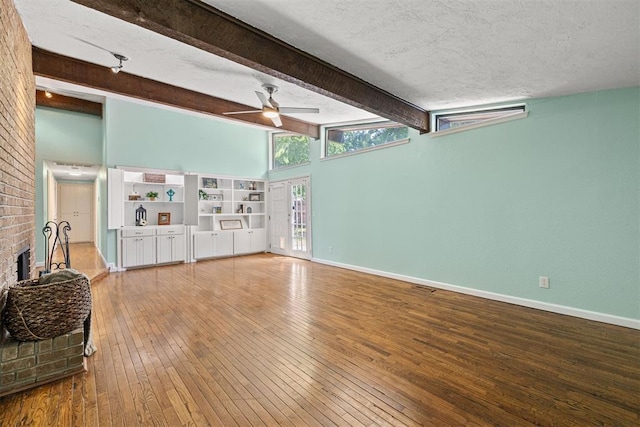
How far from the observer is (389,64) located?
2.93 meters

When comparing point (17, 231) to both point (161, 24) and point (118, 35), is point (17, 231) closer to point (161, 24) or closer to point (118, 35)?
point (118, 35)

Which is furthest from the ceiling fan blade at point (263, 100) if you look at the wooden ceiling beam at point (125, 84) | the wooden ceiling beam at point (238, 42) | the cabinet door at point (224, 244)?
the cabinet door at point (224, 244)

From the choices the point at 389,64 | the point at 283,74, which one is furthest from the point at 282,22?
the point at 389,64

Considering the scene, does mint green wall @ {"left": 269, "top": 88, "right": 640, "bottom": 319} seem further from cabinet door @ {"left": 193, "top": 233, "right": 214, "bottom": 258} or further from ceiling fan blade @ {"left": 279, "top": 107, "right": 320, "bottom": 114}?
cabinet door @ {"left": 193, "top": 233, "right": 214, "bottom": 258}

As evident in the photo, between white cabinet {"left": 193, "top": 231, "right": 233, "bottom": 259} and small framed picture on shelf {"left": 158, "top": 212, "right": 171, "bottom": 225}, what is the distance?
0.73m

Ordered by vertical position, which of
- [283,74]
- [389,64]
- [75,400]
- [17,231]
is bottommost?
[75,400]

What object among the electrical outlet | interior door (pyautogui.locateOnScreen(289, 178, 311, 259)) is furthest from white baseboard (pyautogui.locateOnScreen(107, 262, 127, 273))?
the electrical outlet

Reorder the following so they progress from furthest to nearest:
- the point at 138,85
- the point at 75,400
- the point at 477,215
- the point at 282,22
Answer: the point at 477,215 < the point at 138,85 < the point at 282,22 < the point at 75,400

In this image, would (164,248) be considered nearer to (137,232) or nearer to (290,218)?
(137,232)

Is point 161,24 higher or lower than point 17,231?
higher

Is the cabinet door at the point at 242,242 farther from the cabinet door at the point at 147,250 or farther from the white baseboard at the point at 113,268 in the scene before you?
the white baseboard at the point at 113,268

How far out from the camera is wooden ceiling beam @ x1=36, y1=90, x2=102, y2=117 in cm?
635

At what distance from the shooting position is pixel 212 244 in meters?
7.13

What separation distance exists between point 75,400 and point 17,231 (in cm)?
154
